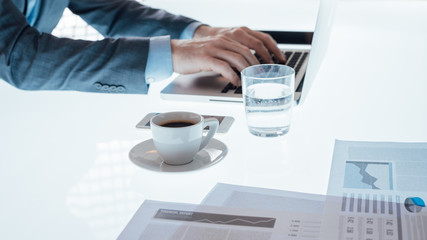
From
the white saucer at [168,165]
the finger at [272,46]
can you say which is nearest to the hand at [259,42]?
the finger at [272,46]

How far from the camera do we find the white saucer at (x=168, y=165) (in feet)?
2.76

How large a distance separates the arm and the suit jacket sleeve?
33 cm

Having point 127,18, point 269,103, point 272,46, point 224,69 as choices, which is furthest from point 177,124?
point 127,18

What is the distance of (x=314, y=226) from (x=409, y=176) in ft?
0.67

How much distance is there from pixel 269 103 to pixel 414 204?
339 millimetres

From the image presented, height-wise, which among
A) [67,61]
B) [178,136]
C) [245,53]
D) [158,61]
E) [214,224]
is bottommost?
[214,224]

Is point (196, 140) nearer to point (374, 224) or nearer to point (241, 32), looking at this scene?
point (374, 224)

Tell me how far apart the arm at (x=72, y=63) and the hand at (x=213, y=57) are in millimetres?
82

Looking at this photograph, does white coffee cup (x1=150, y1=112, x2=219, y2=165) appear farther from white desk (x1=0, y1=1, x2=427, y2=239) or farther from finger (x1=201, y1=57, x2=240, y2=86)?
finger (x1=201, y1=57, x2=240, y2=86)

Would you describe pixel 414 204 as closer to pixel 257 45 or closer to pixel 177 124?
pixel 177 124

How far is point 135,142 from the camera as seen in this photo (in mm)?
972

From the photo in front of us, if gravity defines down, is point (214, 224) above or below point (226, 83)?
below

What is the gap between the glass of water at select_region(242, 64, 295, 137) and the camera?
964 mm

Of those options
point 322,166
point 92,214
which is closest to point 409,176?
point 322,166
